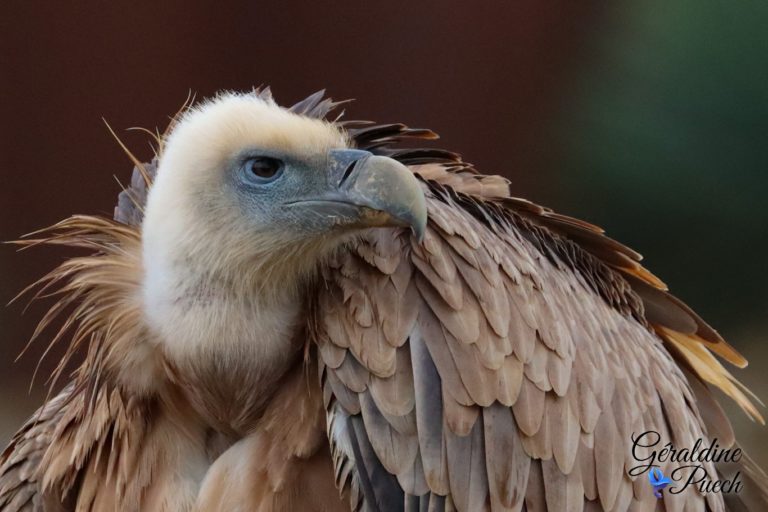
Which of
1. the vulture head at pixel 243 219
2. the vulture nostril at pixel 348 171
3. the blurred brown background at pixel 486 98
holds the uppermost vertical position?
the vulture nostril at pixel 348 171

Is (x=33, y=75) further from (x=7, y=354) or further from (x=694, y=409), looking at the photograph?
(x=694, y=409)

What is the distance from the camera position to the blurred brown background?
490cm

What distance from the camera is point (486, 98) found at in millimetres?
5219

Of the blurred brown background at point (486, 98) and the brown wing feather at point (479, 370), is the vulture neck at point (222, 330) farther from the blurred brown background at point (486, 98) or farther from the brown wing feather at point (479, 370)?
the blurred brown background at point (486, 98)

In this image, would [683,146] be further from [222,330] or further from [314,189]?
[222,330]

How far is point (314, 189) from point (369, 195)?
0.20m

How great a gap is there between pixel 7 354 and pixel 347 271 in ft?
11.9

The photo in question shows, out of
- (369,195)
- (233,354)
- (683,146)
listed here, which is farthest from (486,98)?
(233,354)

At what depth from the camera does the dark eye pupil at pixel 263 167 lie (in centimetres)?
239

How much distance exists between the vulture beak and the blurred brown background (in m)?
2.79

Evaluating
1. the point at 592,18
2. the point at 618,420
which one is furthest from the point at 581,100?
the point at 618,420

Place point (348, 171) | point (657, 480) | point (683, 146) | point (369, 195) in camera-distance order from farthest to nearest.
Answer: point (683, 146) → point (657, 480) → point (348, 171) → point (369, 195)

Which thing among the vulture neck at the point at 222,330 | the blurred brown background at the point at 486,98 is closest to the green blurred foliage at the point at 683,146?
the blurred brown background at the point at 486,98

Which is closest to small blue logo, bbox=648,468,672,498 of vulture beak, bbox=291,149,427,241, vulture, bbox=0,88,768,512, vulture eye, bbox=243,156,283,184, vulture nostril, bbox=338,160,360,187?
vulture, bbox=0,88,768,512
